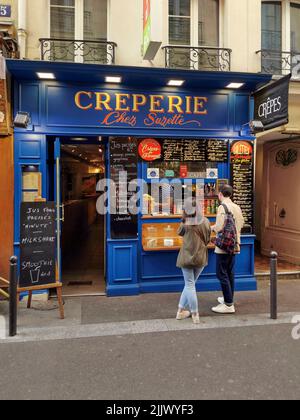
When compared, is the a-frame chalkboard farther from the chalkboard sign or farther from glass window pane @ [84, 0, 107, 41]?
glass window pane @ [84, 0, 107, 41]

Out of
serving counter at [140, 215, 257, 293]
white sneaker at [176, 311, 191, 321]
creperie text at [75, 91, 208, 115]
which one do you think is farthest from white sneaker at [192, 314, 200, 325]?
creperie text at [75, 91, 208, 115]

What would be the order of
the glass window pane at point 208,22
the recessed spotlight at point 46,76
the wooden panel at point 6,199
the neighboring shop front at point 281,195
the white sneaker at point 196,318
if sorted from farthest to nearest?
the neighboring shop front at point 281,195
the glass window pane at point 208,22
the wooden panel at point 6,199
the recessed spotlight at point 46,76
the white sneaker at point 196,318

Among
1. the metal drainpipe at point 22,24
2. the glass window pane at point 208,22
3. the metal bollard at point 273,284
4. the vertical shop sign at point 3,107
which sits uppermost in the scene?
the glass window pane at point 208,22

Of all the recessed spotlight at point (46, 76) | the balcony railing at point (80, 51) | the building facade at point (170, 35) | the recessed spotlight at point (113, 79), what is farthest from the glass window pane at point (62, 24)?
the recessed spotlight at point (113, 79)

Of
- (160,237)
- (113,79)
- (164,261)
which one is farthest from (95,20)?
(164,261)

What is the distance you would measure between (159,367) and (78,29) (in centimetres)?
602

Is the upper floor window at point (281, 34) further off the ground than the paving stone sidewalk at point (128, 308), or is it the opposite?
the upper floor window at point (281, 34)

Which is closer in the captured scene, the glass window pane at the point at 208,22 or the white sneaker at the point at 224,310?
the white sneaker at the point at 224,310

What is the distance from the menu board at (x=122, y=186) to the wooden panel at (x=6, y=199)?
1743mm

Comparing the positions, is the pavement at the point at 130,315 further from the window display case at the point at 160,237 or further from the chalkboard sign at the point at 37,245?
the window display case at the point at 160,237

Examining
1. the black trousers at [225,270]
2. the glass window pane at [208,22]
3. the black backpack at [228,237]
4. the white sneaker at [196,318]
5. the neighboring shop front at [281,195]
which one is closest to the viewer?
the white sneaker at [196,318]

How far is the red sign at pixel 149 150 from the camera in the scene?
21.0 feet

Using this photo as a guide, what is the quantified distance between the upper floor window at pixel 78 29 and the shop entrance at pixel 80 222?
1.59 meters

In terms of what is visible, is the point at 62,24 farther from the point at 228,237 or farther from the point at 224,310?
the point at 224,310
